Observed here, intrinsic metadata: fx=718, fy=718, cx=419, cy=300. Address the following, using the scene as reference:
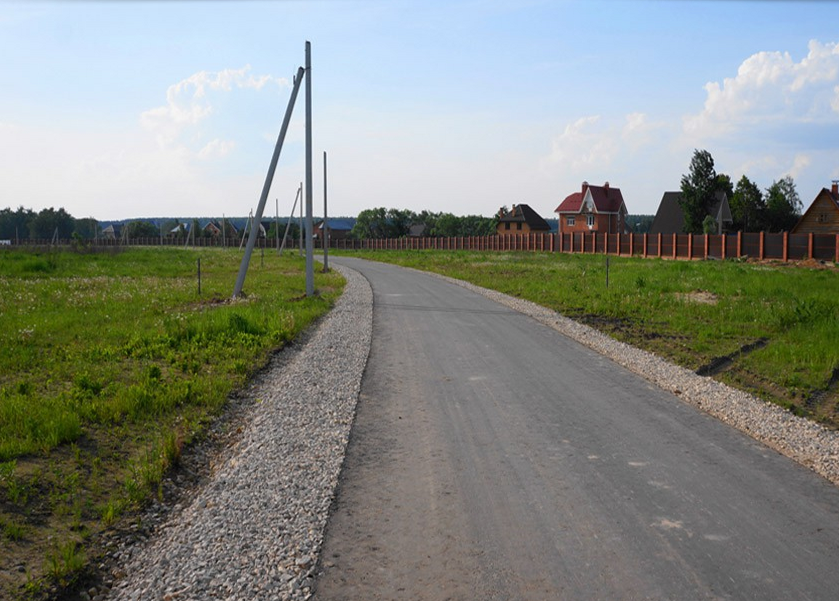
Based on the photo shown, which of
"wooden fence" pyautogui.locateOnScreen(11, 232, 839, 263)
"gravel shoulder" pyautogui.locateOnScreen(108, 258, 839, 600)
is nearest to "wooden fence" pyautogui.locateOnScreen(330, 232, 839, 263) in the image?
"wooden fence" pyautogui.locateOnScreen(11, 232, 839, 263)

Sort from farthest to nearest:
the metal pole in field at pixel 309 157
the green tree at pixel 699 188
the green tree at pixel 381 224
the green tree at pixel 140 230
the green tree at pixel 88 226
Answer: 1. the green tree at pixel 88 226
2. the green tree at pixel 140 230
3. the green tree at pixel 381 224
4. the green tree at pixel 699 188
5. the metal pole in field at pixel 309 157

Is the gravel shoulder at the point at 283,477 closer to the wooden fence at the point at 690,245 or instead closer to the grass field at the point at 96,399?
the grass field at the point at 96,399

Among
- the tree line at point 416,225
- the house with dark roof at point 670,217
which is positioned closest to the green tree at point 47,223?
the tree line at point 416,225

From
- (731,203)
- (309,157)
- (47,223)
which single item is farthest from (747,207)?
(47,223)

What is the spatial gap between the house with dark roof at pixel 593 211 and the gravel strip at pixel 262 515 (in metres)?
77.6

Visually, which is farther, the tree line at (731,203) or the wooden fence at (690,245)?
the tree line at (731,203)

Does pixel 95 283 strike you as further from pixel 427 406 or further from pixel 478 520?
pixel 478 520

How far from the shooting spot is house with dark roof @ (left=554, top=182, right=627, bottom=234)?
83625 millimetres

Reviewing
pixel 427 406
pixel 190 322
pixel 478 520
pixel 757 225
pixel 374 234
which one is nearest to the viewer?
pixel 478 520

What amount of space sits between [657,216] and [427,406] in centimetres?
7616

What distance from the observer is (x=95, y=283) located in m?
26.4

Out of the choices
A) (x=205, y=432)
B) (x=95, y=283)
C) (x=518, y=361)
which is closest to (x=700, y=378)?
(x=518, y=361)

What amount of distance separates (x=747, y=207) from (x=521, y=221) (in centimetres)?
3448

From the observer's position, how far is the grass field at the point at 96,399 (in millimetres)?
5191
